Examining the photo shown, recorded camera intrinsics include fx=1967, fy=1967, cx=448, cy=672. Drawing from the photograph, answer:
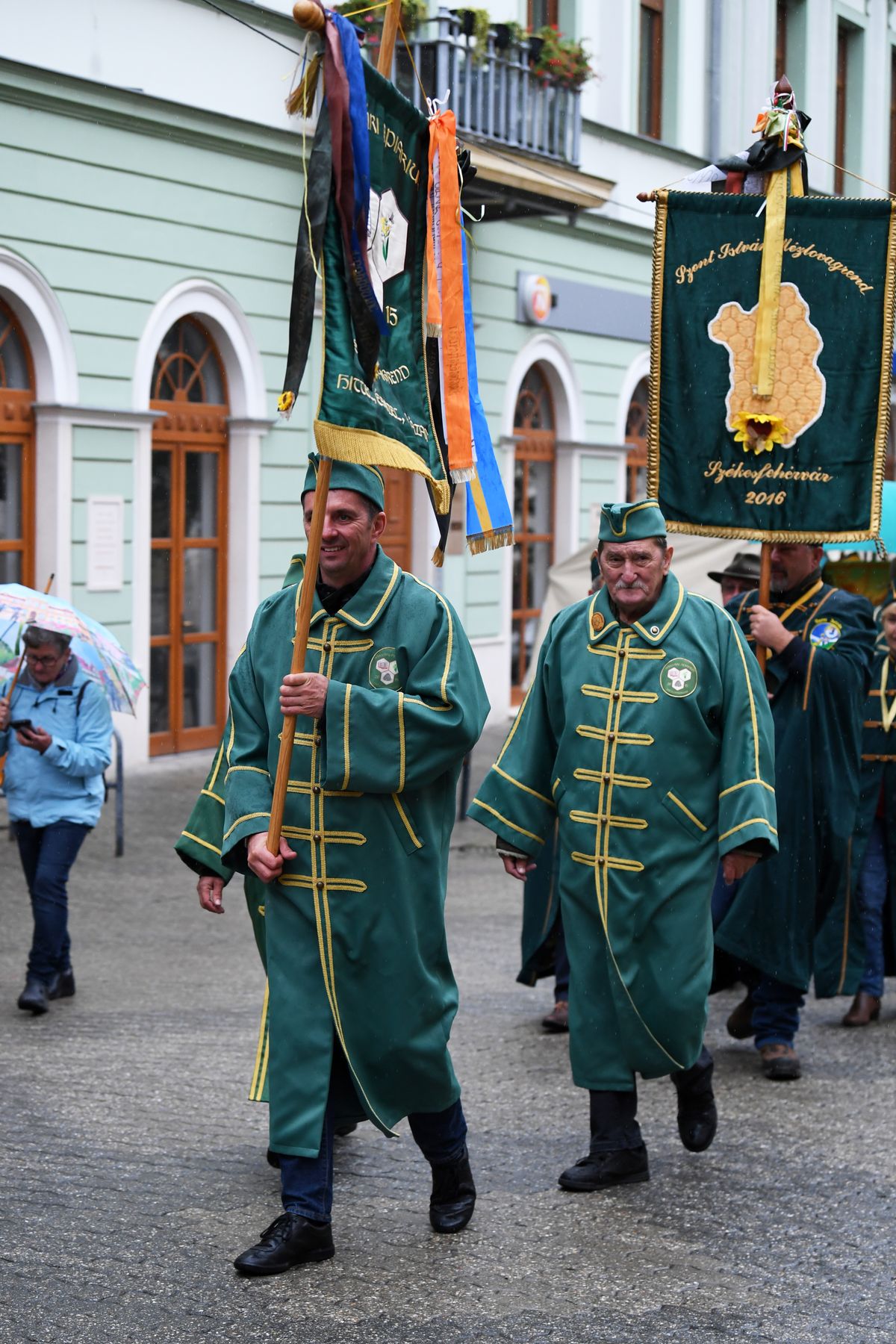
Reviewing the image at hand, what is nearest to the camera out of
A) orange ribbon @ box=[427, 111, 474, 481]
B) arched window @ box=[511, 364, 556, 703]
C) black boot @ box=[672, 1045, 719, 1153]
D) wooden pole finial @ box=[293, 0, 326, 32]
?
wooden pole finial @ box=[293, 0, 326, 32]

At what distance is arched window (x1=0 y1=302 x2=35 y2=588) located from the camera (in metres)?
12.4

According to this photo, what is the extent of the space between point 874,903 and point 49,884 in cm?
312

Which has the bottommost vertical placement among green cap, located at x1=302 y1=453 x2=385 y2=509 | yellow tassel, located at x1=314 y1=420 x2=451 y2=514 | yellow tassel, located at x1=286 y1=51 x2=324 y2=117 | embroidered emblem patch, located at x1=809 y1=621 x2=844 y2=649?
embroidered emblem patch, located at x1=809 y1=621 x2=844 y2=649

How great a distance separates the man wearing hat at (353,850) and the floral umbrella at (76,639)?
95.6 inches

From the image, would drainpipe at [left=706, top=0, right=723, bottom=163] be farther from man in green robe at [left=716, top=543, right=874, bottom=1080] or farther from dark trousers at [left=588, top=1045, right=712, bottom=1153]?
dark trousers at [left=588, top=1045, right=712, bottom=1153]

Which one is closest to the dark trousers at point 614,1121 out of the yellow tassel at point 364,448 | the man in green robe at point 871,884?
the yellow tassel at point 364,448

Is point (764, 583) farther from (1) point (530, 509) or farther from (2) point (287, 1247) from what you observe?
(1) point (530, 509)

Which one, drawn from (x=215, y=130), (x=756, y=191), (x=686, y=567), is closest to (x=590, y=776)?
(x=756, y=191)

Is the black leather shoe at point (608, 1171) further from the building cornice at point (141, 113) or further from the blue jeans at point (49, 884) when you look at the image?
the building cornice at point (141, 113)

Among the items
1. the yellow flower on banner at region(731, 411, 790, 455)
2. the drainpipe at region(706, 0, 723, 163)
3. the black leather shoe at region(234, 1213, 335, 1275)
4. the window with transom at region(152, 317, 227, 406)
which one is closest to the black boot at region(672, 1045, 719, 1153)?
the black leather shoe at region(234, 1213, 335, 1275)

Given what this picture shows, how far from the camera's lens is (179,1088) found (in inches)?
243

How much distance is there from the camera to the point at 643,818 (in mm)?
5352

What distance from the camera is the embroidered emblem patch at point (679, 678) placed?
5367 millimetres

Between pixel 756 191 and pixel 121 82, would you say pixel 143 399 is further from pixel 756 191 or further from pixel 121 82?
pixel 756 191
